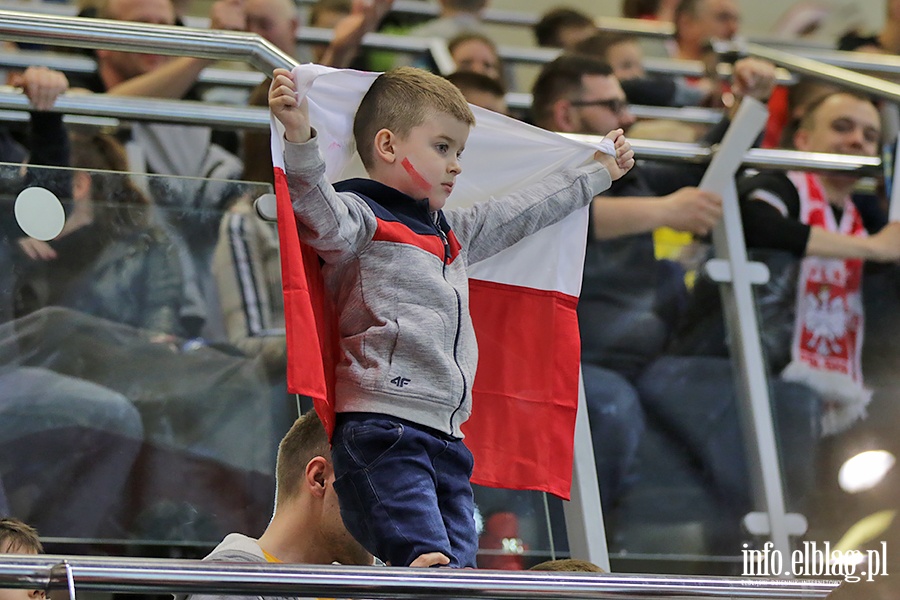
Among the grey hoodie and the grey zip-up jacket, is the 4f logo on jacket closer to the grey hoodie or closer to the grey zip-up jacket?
the grey zip-up jacket

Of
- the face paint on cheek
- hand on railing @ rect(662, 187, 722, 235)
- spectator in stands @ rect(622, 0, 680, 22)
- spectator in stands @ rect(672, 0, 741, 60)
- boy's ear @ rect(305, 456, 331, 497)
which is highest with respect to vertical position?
spectator in stands @ rect(622, 0, 680, 22)

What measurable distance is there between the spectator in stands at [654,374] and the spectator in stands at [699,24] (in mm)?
2969

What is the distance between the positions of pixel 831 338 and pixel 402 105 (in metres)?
1.74

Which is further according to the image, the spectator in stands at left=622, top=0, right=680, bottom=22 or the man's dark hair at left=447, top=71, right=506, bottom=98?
the spectator in stands at left=622, top=0, right=680, bottom=22

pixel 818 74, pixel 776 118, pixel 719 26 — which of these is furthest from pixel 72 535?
pixel 719 26

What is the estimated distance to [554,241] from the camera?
297 centimetres

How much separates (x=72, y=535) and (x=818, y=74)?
2863 mm

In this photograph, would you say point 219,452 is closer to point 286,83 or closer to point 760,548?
point 286,83

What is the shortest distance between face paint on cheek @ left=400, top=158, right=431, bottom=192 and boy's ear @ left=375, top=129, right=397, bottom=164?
3 centimetres

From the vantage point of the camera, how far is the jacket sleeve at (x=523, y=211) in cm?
282

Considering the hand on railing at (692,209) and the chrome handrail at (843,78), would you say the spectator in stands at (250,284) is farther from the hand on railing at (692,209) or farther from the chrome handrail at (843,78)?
the chrome handrail at (843,78)

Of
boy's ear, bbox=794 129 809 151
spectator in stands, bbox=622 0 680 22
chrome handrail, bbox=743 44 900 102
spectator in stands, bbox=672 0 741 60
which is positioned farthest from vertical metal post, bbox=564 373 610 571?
spectator in stands, bbox=622 0 680 22

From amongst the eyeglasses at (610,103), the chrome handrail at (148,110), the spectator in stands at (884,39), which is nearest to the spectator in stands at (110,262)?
the chrome handrail at (148,110)

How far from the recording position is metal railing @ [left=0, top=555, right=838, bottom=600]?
1821 mm
